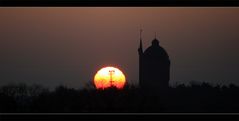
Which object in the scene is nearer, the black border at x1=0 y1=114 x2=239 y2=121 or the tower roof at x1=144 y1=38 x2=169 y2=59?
the black border at x1=0 y1=114 x2=239 y2=121

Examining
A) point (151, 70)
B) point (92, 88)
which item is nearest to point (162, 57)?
point (151, 70)

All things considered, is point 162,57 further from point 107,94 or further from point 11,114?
point 11,114

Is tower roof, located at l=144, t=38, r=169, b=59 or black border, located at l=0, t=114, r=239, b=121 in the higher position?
tower roof, located at l=144, t=38, r=169, b=59
